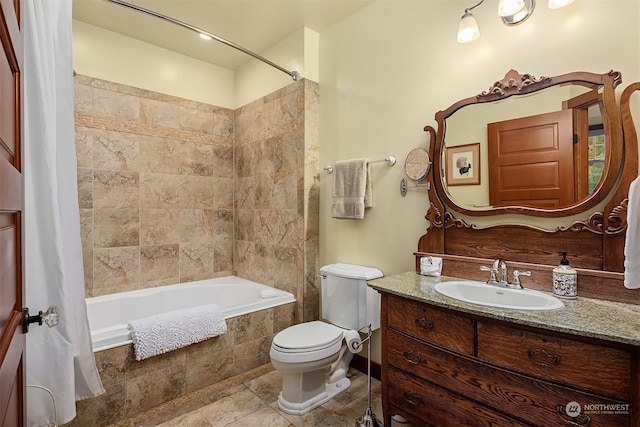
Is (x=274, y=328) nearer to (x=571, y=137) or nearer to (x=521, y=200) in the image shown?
(x=521, y=200)

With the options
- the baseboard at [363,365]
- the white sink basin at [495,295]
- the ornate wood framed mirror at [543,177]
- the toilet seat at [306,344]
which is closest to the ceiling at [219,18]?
the ornate wood framed mirror at [543,177]

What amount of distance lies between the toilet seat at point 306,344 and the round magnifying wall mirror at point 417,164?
1097 millimetres

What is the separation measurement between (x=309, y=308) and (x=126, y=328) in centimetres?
132

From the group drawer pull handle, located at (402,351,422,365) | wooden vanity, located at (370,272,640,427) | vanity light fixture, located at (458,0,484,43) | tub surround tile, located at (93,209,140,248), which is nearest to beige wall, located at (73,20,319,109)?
tub surround tile, located at (93,209,140,248)

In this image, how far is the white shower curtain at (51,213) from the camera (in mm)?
1127

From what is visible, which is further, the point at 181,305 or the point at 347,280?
the point at 181,305

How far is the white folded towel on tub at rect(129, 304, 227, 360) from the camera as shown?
196 cm

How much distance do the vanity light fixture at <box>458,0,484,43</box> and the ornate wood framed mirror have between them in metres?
0.28

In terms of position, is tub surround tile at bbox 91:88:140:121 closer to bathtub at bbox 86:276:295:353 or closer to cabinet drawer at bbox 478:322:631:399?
bathtub at bbox 86:276:295:353

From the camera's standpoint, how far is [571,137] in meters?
1.52

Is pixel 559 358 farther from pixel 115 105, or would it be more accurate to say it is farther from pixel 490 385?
pixel 115 105

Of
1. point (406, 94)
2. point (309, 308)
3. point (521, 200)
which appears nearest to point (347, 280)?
point (309, 308)

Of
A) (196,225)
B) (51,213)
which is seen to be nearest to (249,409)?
(51,213)

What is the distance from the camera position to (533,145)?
162 cm
